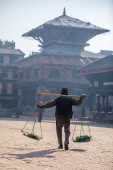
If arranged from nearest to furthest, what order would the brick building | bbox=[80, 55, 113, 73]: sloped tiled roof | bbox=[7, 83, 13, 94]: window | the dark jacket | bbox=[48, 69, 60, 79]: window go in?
the dark jacket → bbox=[80, 55, 113, 73]: sloped tiled roof → bbox=[48, 69, 60, 79]: window → the brick building → bbox=[7, 83, 13, 94]: window

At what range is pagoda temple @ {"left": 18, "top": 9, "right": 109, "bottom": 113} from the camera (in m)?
36.9

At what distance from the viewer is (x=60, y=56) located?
123 ft

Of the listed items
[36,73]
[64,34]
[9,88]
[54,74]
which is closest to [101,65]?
[54,74]

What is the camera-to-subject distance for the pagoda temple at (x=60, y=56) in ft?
121

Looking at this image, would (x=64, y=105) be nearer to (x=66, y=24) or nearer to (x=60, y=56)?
(x=60, y=56)

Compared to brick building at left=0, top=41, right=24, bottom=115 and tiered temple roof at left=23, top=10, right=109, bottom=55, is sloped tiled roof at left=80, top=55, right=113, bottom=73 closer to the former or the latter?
tiered temple roof at left=23, top=10, right=109, bottom=55

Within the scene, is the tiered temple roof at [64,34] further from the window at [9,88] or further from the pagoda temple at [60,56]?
the window at [9,88]

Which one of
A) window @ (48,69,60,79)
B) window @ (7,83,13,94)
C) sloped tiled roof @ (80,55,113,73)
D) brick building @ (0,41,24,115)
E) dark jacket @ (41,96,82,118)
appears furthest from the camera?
window @ (7,83,13,94)

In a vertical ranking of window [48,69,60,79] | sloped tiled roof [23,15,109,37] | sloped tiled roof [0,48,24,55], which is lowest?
window [48,69,60,79]

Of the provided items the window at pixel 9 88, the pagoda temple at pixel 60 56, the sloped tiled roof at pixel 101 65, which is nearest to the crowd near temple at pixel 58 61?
the pagoda temple at pixel 60 56

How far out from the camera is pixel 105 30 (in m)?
38.7

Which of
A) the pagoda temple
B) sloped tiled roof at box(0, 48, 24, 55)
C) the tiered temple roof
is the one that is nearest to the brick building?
sloped tiled roof at box(0, 48, 24, 55)

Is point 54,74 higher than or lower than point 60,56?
lower

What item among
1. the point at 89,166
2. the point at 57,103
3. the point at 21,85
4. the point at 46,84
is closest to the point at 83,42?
the point at 46,84
